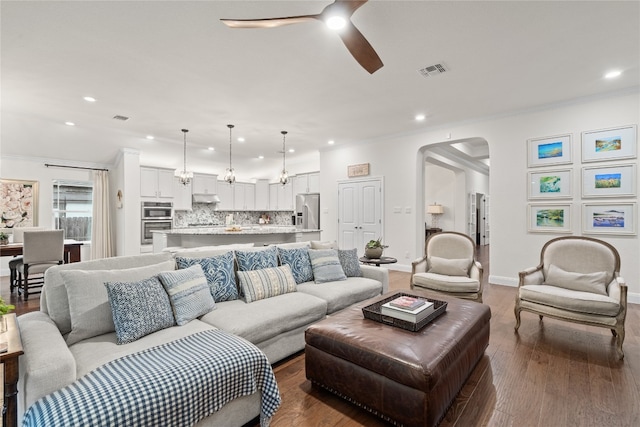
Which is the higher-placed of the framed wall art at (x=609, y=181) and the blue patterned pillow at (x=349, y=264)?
the framed wall art at (x=609, y=181)

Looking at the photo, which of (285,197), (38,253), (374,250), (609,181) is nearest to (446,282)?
(374,250)

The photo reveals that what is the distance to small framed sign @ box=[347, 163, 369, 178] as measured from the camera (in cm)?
639

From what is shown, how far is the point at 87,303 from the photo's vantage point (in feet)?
5.95

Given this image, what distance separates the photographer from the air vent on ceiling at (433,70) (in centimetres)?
321

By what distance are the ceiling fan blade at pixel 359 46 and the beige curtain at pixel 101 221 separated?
276 inches

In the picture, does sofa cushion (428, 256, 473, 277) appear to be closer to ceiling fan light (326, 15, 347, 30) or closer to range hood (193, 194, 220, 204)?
ceiling fan light (326, 15, 347, 30)

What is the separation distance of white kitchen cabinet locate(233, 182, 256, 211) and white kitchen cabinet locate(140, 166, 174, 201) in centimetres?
195

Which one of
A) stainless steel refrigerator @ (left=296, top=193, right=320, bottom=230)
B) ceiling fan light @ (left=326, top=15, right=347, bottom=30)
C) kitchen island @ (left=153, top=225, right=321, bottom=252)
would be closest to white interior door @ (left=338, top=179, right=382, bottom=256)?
stainless steel refrigerator @ (left=296, top=193, right=320, bottom=230)

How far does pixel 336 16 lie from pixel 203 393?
89.6 inches

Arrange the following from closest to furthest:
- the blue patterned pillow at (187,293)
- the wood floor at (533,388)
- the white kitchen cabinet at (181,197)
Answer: the wood floor at (533,388)
the blue patterned pillow at (187,293)
the white kitchen cabinet at (181,197)

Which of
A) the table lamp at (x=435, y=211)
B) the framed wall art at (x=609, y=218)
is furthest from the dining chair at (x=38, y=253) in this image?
the table lamp at (x=435, y=211)

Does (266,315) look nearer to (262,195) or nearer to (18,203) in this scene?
(18,203)

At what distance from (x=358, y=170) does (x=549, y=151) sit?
3.31 meters

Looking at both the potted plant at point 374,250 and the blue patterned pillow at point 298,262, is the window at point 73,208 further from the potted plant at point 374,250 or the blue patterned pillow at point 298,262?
the potted plant at point 374,250
